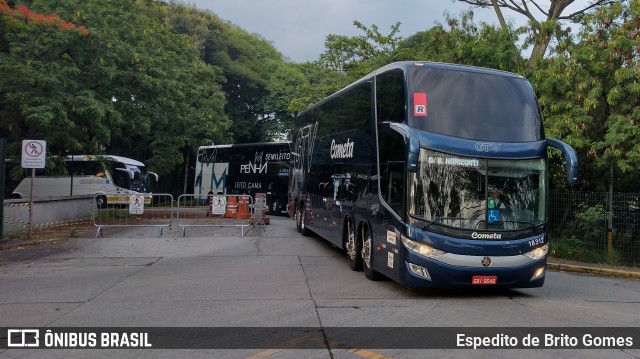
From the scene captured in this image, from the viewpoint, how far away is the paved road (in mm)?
6233

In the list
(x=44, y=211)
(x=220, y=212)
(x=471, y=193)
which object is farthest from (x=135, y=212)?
(x=471, y=193)

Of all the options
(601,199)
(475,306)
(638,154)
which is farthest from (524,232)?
(601,199)

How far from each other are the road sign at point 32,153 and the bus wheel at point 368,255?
32.3 feet

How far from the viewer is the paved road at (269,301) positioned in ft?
20.5

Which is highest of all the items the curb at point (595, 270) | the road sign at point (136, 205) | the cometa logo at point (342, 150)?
the cometa logo at point (342, 150)

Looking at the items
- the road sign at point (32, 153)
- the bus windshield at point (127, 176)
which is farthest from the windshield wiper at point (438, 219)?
the bus windshield at point (127, 176)

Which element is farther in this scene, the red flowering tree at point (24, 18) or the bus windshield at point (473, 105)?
the red flowering tree at point (24, 18)

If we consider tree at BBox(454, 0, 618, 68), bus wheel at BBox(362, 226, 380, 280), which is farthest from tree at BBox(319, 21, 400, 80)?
bus wheel at BBox(362, 226, 380, 280)

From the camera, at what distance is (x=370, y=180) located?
10633 millimetres

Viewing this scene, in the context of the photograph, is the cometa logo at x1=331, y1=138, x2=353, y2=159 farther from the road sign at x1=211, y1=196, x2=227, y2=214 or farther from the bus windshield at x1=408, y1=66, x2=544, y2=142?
the road sign at x1=211, y1=196, x2=227, y2=214

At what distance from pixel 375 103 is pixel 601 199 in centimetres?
879

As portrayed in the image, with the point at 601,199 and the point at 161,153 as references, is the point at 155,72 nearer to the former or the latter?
the point at 161,153

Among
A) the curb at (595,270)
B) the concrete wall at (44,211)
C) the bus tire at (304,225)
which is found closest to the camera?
the curb at (595,270)

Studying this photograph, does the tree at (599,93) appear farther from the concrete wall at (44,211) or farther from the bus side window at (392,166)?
the concrete wall at (44,211)
